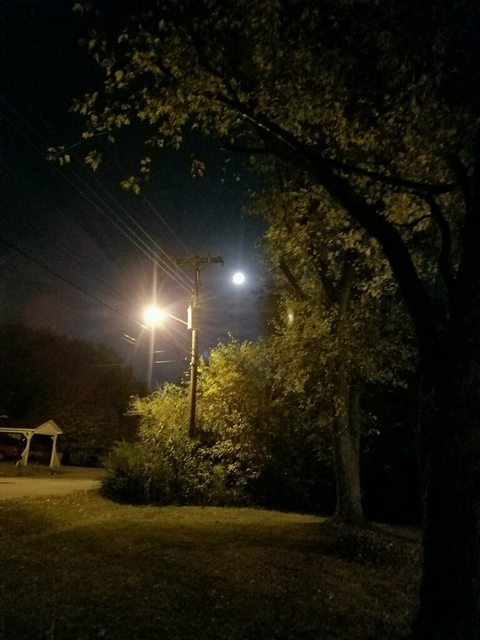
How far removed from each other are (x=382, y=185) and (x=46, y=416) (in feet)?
141

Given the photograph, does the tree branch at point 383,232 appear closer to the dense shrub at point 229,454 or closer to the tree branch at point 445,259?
the tree branch at point 445,259

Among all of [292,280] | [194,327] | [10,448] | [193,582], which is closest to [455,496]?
[193,582]

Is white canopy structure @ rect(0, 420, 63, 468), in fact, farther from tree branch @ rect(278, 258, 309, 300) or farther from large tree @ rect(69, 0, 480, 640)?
large tree @ rect(69, 0, 480, 640)

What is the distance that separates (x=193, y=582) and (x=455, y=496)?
388 cm

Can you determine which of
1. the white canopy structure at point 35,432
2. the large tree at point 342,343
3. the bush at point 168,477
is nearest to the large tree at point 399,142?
the large tree at point 342,343

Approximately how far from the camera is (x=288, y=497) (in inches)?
840

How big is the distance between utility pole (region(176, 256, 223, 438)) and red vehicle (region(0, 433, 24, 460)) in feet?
76.0

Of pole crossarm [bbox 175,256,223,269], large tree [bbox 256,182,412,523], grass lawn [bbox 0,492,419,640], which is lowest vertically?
grass lawn [bbox 0,492,419,640]

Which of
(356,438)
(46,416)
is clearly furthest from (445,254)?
(46,416)

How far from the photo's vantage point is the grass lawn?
20.3ft

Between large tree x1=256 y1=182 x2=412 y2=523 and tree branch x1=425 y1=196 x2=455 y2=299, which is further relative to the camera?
large tree x1=256 y1=182 x2=412 y2=523

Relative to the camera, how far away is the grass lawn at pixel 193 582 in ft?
20.3

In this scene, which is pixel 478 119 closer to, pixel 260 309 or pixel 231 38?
pixel 231 38

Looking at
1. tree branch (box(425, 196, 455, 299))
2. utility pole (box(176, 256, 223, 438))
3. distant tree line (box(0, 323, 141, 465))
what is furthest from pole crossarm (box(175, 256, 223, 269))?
distant tree line (box(0, 323, 141, 465))
